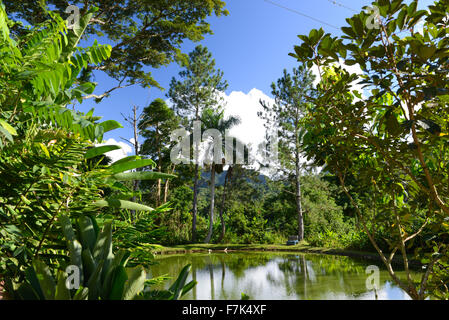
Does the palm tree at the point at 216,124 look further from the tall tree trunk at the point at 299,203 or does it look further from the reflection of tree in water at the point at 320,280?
the reflection of tree in water at the point at 320,280

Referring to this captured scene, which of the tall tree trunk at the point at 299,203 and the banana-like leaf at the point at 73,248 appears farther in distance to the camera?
the tall tree trunk at the point at 299,203

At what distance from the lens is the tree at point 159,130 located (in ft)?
46.5

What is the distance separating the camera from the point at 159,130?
15.7 meters

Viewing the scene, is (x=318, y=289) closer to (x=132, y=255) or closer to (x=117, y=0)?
(x=132, y=255)

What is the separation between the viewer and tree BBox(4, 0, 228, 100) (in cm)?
790

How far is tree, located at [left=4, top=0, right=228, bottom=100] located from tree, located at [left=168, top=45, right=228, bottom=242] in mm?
6547

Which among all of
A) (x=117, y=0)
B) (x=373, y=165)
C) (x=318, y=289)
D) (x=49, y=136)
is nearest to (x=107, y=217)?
(x=49, y=136)

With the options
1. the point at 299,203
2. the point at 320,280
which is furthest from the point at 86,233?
the point at 299,203

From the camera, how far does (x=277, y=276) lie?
6141mm

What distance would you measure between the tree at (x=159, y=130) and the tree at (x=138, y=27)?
4101 millimetres

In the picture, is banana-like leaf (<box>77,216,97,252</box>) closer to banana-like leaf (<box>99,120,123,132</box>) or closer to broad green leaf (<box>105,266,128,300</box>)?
broad green leaf (<box>105,266,128,300</box>)

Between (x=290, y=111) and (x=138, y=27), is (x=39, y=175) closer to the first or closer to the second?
(x=138, y=27)

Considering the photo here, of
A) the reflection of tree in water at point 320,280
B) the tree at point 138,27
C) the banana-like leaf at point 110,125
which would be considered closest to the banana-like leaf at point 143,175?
the banana-like leaf at point 110,125
